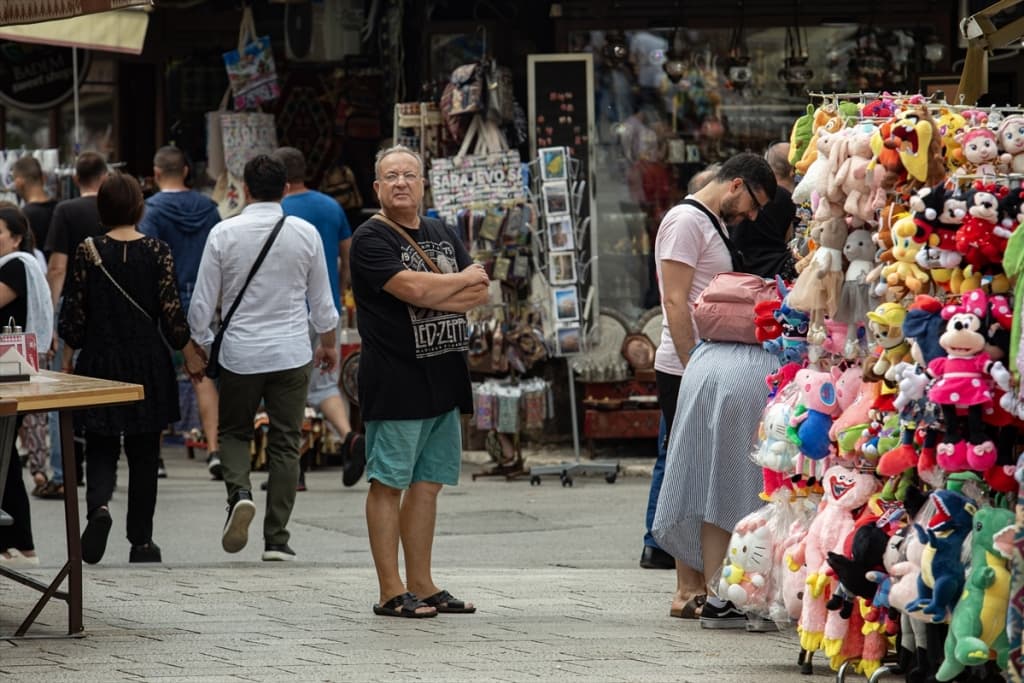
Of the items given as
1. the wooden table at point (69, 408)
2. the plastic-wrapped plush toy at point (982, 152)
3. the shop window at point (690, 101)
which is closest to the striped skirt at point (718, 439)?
the plastic-wrapped plush toy at point (982, 152)

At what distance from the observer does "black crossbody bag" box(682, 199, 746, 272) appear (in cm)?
762

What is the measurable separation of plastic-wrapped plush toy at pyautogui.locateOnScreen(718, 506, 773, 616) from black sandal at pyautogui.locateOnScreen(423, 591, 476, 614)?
129 cm

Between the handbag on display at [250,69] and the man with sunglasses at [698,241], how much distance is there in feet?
26.1

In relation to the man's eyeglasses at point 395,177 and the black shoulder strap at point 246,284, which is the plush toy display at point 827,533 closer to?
the man's eyeglasses at point 395,177

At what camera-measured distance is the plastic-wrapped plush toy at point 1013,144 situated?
5.62 meters

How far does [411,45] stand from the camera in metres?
14.6

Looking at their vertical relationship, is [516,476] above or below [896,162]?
below

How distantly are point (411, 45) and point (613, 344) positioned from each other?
3103mm

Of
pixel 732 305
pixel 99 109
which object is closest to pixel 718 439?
pixel 732 305

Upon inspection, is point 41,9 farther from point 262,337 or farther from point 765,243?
point 765,243

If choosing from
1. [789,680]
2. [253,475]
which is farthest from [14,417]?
[253,475]

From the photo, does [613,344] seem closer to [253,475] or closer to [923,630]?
[253,475]

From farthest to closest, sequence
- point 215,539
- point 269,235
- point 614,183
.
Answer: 1. point 614,183
2. point 215,539
3. point 269,235

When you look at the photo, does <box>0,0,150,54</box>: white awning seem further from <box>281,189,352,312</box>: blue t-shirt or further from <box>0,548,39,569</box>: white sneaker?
<box>0,548,39,569</box>: white sneaker
